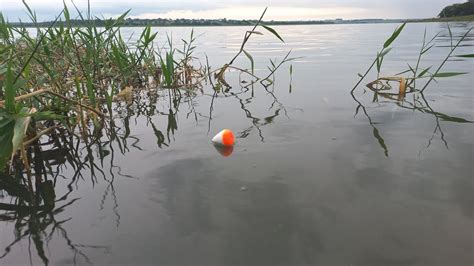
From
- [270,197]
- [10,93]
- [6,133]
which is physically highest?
[10,93]

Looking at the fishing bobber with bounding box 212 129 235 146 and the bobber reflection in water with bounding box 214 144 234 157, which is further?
the fishing bobber with bounding box 212 129 235 146

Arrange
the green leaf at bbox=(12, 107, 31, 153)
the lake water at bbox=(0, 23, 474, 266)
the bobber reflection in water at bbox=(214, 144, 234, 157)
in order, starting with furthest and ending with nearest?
the bobber reflection in water at bbox=(214, 144, 234, 157)
the green leaf at bbox=(12, 107, 31, 153)
the lake water at bbox=(0, 23, 474, 266)

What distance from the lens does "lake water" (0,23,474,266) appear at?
1788 mm

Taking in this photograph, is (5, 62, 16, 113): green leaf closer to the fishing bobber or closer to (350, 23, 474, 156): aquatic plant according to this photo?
the fishing bobber

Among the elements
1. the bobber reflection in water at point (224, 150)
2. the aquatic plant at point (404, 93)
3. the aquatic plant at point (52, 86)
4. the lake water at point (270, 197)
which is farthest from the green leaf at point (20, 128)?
the aquatic plant at point (404, 93)

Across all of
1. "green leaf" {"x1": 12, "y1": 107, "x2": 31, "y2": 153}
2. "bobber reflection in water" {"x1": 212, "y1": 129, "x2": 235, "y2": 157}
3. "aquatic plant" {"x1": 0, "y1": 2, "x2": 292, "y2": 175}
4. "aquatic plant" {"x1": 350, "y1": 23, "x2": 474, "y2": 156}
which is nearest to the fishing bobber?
"bobber reflection in water" {"x1": 212, "y1": 129, "x2": 235, "y2": 157}

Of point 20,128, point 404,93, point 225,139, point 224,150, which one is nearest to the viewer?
point 20,128

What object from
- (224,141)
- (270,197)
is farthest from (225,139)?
(270,197)

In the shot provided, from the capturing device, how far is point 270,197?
2.29m

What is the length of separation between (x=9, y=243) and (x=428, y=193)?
2423 mm

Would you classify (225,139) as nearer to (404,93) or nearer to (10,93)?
(10,93)

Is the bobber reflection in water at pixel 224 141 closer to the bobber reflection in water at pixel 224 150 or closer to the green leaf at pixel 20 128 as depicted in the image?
the bobber reflection in water at pixel 224 150

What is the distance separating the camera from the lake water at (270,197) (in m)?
1.79

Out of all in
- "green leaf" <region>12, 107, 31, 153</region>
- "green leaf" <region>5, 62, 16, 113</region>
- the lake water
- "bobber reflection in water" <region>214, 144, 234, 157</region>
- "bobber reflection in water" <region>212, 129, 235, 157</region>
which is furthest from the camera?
"bobber reflection in water" <region>212, 129, 235, 157</region>
